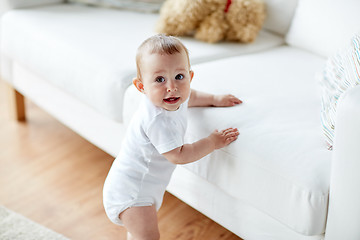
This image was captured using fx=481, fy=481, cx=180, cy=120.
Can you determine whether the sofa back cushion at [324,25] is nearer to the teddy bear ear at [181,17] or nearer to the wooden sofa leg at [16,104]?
the teddy bear ear at [181,17]

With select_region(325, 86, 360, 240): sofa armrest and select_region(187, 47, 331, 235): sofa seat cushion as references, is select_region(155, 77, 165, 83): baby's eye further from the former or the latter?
select_region(325, 86, 360, 240): sofa armrest

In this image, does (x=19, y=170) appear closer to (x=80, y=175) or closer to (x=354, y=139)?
(x=80, y=175)

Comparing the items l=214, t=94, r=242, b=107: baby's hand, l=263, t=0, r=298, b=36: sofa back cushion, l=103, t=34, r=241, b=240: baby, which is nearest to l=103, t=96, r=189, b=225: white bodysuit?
l=103, t=34, r=241, b=240: baby

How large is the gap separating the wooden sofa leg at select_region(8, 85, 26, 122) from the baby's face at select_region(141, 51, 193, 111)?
113 centimetres

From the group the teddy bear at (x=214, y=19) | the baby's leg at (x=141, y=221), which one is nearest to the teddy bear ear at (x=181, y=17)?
the teddy bear at (x=214, y=19)

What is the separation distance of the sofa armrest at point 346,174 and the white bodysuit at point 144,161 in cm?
36

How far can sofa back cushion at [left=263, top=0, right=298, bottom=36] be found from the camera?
1805 millimetres

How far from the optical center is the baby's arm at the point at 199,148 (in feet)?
3.76

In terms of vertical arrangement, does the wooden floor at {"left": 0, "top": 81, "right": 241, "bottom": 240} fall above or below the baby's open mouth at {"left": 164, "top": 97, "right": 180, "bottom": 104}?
below

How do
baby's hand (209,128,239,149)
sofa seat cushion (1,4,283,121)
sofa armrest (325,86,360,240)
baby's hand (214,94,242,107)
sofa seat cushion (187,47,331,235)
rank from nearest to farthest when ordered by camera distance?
sofa armrest (325,86,360,240) < sofa seat cushion (187,47,331,235) < baby's hand (209,128,239,149) < baby's hand (214,94,242,107) < sofa seat cushion (1,4,283,121)

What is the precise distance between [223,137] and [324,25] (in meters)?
0.72

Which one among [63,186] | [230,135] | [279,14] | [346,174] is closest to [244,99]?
[230,135]

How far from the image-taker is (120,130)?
153 cm

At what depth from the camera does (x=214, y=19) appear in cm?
173
